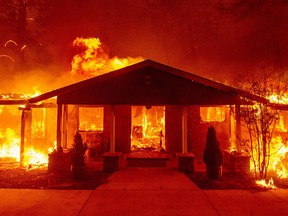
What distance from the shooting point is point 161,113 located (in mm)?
18141

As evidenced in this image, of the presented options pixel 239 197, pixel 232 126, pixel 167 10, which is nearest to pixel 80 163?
pixel 239 197

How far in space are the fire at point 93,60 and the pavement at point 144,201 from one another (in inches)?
629

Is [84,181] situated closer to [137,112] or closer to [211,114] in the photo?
[211,114]

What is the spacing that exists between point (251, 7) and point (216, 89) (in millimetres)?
14059

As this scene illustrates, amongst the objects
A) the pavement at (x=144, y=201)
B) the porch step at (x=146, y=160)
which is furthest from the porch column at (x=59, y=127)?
the pavement at (x=144, y=201)

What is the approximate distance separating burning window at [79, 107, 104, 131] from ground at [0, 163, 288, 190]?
12.7ft

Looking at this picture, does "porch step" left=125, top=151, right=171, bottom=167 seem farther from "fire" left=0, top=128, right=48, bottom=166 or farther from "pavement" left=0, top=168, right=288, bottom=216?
"fire" left=0, top=128, right=48, bottom=166

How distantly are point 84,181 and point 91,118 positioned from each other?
5676mm

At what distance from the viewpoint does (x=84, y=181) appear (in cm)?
1009

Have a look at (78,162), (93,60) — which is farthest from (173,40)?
(78,162)

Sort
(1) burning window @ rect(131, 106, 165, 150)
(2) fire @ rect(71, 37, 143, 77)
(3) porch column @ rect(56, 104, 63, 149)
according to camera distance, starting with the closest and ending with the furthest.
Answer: (3) porch column @ rect(56, 104, 63, 149), (1) burning window @ rect(131, 106, 165, 150), (2) fire @ rect(71, 37, 143, 77)

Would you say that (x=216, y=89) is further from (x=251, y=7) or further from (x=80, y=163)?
(x=251, y=7)

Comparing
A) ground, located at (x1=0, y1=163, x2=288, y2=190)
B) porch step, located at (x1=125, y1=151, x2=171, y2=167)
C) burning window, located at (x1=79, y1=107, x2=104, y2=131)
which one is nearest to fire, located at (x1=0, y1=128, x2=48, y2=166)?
ground, located at (x1=0, y1=163, x2=288, y2=190)

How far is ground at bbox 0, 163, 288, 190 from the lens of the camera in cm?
945
